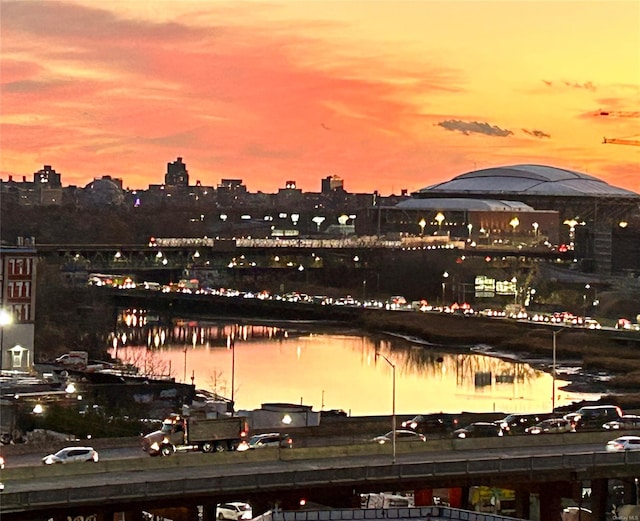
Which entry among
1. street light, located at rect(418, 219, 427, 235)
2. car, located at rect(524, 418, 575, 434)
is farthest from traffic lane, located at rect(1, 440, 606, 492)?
street light, located at rect(418, 219, 427, 235)

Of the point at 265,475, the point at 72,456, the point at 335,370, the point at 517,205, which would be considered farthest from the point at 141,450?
the point at 517,205

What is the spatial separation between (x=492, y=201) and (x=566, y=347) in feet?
153

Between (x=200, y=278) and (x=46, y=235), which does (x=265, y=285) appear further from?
(x=46, y=235)

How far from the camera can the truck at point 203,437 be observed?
1775 centimetres

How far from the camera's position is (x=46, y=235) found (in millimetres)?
80375

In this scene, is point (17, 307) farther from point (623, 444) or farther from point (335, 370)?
point (623, 444)

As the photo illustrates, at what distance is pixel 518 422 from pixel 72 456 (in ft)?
24.1

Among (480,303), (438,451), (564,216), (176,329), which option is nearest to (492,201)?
(564,216)

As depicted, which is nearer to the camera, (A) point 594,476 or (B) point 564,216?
(A) point 594,476

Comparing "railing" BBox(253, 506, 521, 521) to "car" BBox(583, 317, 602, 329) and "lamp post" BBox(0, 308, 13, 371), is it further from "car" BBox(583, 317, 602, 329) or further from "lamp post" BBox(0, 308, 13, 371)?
"car" BBox(583, 317, 602, 329)

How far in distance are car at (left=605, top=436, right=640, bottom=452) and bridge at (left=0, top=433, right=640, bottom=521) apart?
299 millimetres

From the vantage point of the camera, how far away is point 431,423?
862 inches

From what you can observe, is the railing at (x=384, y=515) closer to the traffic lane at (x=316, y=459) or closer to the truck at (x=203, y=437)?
the traffic lane at (x=316, y=459)

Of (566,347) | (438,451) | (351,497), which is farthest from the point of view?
(566,347)
